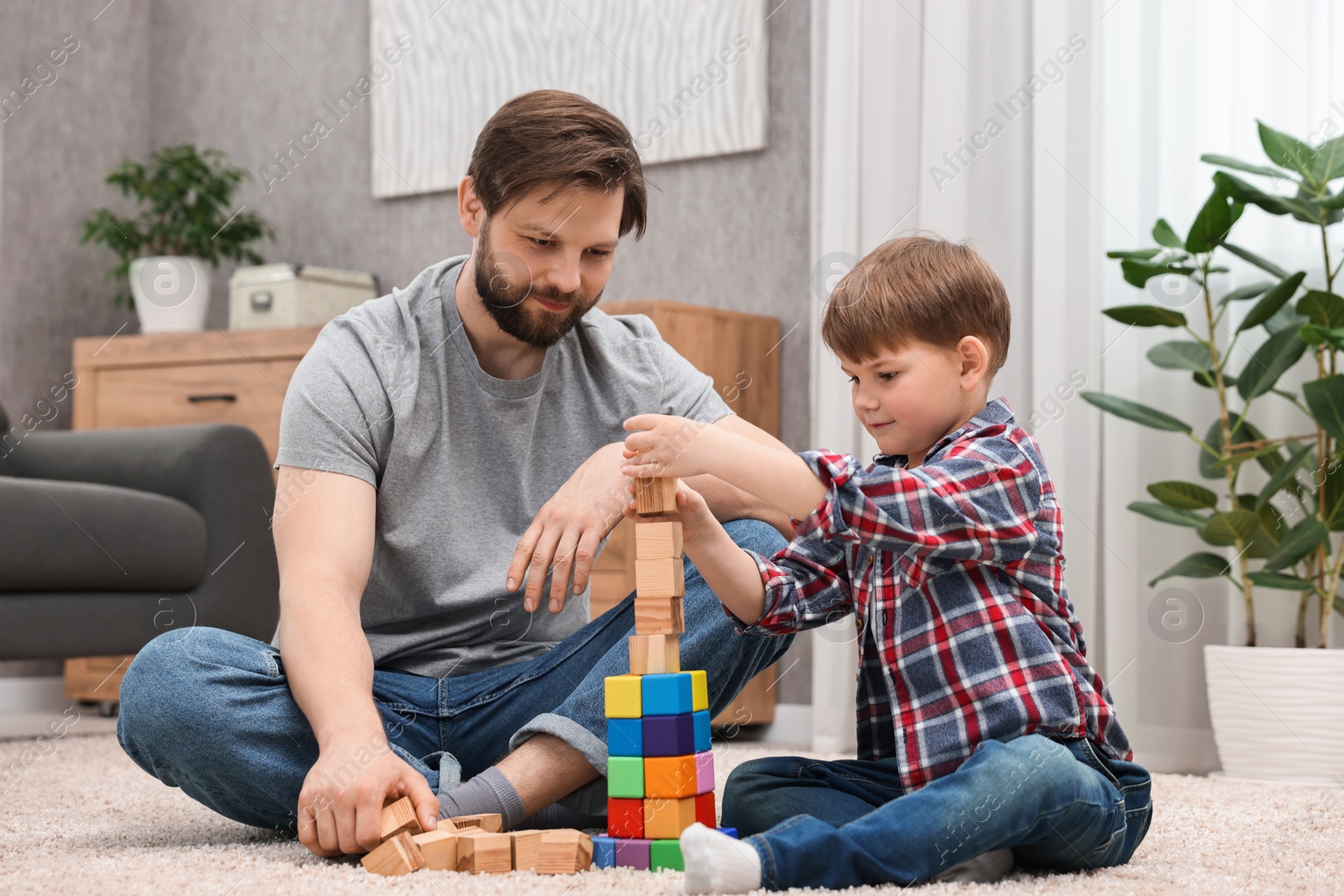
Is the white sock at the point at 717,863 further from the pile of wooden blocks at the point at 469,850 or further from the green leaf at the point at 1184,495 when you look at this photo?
the green leaf at the point at 1184,495

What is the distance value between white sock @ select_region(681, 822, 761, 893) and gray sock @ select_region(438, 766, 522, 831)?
29cm

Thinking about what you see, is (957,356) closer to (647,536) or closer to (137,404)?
(647,536)

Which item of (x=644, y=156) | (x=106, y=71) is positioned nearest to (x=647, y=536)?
(x=644, y=156)

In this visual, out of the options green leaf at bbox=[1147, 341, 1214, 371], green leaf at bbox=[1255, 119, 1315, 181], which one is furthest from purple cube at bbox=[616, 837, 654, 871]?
green leaf at bbox=[1255, 119, 1315, 181]

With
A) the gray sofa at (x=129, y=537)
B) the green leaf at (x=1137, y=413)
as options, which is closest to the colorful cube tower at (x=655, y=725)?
the green leaf at (x=1137, y=413)

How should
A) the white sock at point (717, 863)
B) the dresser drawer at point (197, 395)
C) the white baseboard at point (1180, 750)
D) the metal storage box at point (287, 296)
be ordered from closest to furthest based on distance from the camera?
1. the white sock at point (717, 863)
2. the white baseboard at point (1180, 750)
3. the dresser drawer at point (197, 395)
4. the metal storage box at point (287, 296)

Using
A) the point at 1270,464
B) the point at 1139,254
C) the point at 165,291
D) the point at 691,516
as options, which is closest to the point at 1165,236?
the point at 1139,254

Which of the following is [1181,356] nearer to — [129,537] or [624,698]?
[624,698]

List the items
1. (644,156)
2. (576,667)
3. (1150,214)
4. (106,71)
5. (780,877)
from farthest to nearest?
(106,71), (644,156), (1150,214), (576,667), (780,877)

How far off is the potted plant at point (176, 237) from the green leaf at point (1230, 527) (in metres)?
2.33

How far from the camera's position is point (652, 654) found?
110 centimetres

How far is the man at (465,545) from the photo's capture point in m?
A: 1.19

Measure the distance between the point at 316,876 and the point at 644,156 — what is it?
2077mm

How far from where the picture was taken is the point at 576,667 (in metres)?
1.34
